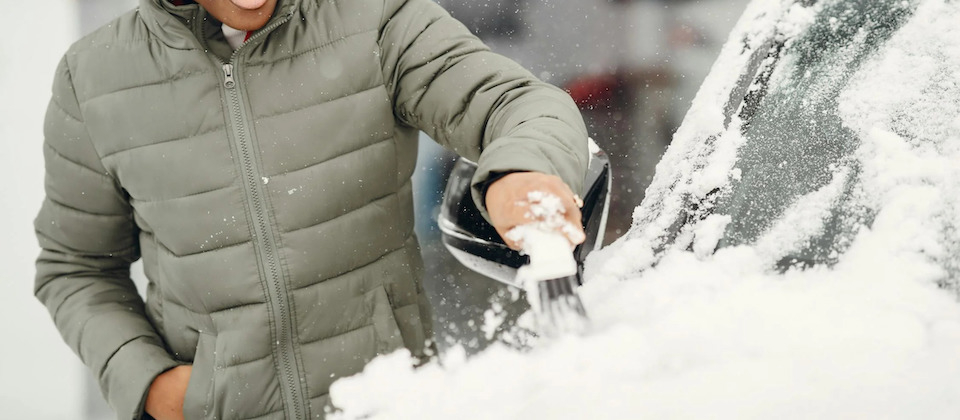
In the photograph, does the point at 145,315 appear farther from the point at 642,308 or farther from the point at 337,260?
the point at 642,308

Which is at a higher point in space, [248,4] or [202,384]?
[248,4]

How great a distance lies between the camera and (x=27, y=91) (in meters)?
2.51

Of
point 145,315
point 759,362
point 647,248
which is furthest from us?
point 145,315

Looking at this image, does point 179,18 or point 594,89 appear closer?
point 179,18

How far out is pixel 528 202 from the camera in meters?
0.88

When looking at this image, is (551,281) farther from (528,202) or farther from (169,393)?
(169,393)

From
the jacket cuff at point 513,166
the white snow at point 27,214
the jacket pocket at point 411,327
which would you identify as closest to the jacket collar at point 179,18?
the jacket cuff at point 513,166

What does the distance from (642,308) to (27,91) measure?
8.10ft

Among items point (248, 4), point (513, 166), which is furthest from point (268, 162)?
point (513, 166)

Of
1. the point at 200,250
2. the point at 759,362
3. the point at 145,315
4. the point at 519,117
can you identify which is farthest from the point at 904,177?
the point at 145,315

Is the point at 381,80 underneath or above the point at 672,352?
above

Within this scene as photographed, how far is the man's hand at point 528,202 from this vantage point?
867 millimetres

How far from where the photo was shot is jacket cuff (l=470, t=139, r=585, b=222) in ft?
3.07

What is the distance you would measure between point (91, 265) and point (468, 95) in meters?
1.10
